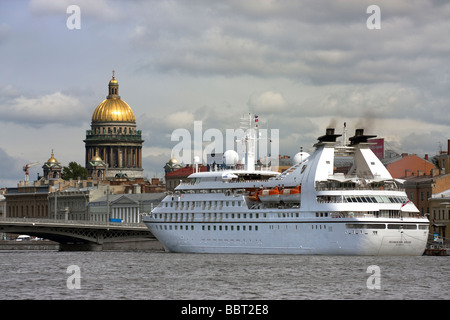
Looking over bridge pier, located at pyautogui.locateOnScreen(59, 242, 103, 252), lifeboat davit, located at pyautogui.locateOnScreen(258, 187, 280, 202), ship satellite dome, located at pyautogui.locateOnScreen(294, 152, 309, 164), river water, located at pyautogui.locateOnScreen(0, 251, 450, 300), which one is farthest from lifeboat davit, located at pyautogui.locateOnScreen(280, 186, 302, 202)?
bridge pier, located at pyautogui.locateOnScreen(59, 242, 103, 252)

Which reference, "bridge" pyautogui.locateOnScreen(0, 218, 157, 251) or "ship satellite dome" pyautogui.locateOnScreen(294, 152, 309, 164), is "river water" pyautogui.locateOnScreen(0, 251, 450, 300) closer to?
"ship satellite dome" pyautogui.locateOnScreen(294, 152, 309, 164)

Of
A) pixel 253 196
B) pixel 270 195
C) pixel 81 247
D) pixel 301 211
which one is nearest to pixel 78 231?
pixel 81 247

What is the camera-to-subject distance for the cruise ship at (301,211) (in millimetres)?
90688

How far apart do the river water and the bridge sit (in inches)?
1020

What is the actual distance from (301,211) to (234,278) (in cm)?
2485

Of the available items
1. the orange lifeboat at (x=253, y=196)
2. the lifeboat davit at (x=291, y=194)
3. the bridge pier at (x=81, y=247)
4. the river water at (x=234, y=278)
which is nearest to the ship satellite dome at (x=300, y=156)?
the orange lifeboat at (x=253, y=196)

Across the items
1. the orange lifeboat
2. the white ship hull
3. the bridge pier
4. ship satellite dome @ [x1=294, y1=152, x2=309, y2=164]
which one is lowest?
the bridge pier

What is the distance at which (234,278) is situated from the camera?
71.1 m

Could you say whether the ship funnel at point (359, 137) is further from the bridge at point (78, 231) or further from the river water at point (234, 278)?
the bridge at point (78, 231)

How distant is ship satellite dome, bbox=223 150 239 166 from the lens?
379ft

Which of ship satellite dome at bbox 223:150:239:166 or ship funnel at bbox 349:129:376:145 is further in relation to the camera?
ship satellite dome at bbox 223:150:239:166
